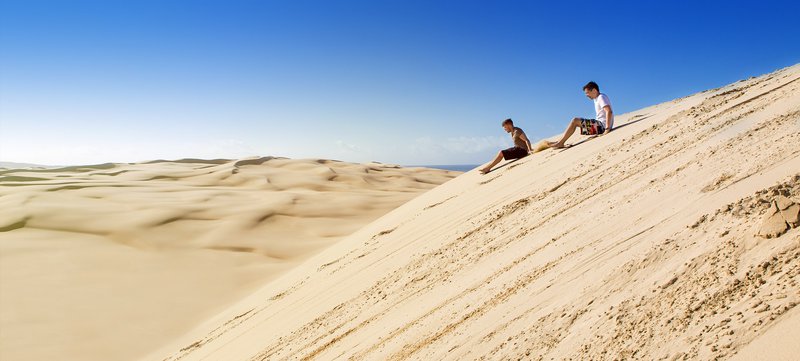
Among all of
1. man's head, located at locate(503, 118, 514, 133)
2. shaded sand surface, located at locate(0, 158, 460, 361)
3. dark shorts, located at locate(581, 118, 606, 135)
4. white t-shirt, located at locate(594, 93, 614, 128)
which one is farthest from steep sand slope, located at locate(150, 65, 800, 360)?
man's head, located at locate(503, 118, 514, 133)

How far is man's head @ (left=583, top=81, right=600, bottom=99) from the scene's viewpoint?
715 cm

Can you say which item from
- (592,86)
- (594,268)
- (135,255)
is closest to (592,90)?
(592,86)

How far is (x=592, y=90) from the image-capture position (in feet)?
23.6

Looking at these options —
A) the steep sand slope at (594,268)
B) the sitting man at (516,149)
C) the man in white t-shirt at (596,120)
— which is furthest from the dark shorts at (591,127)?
the steep sand slope at (594,268)

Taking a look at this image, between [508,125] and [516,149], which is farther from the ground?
[508,125]

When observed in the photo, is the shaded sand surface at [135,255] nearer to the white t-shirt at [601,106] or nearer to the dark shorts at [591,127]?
the dark shorts at [591,127]

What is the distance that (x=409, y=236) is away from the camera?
17.4ft

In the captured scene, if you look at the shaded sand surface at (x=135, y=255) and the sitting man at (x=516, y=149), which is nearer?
the shaded sand surface at (x=135, y=255)

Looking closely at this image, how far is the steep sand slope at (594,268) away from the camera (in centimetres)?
182

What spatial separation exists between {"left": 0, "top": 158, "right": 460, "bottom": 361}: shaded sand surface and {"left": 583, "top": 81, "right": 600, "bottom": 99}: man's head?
5560 mm

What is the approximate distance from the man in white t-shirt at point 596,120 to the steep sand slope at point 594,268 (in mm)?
1390

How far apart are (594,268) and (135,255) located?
9.03m

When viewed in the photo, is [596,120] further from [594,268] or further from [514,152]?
[594,268]

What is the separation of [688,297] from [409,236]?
358 cm
